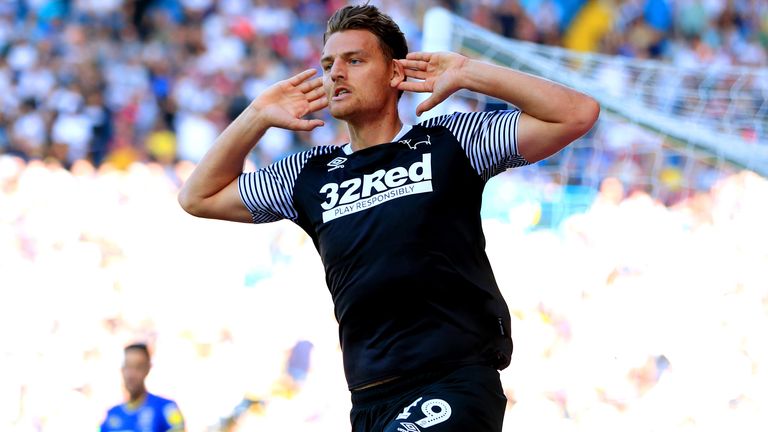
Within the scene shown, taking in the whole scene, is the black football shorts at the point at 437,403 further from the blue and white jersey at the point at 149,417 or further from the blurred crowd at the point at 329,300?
the blurred crowd at the point at 329,300

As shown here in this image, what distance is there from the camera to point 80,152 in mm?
11914

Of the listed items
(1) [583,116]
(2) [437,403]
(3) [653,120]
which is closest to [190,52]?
(3) [653,120]

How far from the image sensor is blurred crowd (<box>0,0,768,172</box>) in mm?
12234

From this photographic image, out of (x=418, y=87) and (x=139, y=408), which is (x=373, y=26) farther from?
(x=139, y=408)

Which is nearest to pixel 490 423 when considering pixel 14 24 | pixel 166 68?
pixel 166 68

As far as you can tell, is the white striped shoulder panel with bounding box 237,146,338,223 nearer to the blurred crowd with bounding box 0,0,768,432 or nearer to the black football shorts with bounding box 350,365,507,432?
the black football shorts with bounding box 350,365,507,432

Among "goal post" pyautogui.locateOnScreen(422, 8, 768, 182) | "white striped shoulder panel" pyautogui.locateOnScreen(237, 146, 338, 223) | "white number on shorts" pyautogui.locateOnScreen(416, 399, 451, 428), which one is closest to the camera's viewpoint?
"white number on shorts" pyautogui.locateOnScreen(416, 399, 451, 428)

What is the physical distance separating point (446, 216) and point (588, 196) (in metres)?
4.44

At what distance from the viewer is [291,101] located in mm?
4250

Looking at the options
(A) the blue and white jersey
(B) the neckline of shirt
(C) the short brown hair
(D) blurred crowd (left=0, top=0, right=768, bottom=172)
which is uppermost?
(C) the short brown hair

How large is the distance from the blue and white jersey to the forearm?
2657mm

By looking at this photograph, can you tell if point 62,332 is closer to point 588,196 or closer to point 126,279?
point 126,279

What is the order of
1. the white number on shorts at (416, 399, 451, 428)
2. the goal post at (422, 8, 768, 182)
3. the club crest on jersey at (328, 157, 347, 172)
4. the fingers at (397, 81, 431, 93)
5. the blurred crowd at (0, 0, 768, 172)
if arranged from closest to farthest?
the white number on shorts at (416, 399, 451, 428)
the fingers at (397, 81, 431, 93)
the club crest on jersey at (328, 157, 347, 172)
the goal post at (422, 8, 768, 182)
the blurred crowd at (0, 0, 768, 172)

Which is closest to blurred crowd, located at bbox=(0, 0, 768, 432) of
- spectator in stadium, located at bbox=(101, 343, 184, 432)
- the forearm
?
spectator in stadium, located at bbox=(101, 343, 184, 432)
